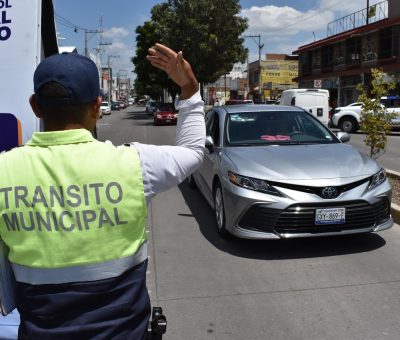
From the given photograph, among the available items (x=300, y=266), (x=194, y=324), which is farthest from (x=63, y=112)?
(x=300, y=266)

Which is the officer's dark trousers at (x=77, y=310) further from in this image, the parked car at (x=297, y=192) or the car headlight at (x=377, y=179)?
the car headlight at (x=377, y=179)

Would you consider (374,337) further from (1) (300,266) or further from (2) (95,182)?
(2) (95,182)

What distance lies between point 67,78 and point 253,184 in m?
3.65

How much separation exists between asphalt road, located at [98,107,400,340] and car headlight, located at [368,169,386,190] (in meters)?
0.67

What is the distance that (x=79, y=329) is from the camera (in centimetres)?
139

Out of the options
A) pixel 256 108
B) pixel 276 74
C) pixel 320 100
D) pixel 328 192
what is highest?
pixel 276 74

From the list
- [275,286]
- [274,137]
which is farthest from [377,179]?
[275,286]

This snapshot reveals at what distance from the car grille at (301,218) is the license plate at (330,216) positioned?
0.04 m

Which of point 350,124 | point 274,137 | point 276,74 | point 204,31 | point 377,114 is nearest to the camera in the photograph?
point 274,137

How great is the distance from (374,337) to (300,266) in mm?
1367

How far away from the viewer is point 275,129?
6.42m

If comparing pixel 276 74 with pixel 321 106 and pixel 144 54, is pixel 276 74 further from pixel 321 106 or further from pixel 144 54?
pixel 321 106

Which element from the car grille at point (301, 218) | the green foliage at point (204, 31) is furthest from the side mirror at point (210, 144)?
the green foliage at point (204, 31)

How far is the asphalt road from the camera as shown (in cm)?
343
